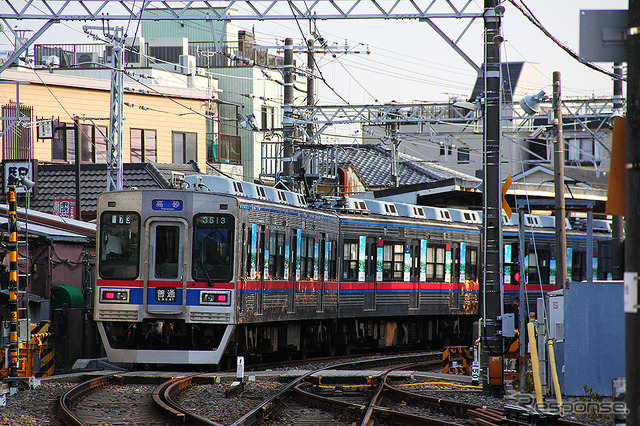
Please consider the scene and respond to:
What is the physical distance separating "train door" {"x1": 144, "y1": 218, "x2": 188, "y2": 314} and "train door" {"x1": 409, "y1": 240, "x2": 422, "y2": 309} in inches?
323

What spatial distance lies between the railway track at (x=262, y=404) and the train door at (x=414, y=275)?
8067mm

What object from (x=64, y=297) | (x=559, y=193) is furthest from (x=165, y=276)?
(x=559, y=193)

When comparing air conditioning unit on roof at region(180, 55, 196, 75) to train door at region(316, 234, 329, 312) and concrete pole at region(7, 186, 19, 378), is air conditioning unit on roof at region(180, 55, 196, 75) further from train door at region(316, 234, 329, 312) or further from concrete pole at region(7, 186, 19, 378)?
concrete pole at region(7, 186, 19, 378)

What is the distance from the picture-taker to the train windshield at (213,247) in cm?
1495

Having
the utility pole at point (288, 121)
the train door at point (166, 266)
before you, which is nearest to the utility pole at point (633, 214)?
the train door at point (166, 266)

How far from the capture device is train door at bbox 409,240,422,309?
72.6ft

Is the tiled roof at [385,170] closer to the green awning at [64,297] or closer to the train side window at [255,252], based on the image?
the green awning at [64,297]

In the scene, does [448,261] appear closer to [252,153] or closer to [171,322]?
[171,322]

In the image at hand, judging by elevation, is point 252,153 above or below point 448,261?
above

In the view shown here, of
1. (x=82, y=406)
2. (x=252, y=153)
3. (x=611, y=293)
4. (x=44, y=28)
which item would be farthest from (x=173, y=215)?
(x=252, y=153)

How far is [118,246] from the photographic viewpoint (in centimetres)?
1512

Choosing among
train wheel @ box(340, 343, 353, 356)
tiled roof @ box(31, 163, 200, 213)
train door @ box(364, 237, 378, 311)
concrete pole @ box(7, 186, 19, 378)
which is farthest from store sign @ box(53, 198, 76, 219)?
concrete pole @ box(7, 186, 19, 378)

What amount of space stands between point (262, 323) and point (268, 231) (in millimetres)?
1725

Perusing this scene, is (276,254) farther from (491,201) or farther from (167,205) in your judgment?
(491,201)
